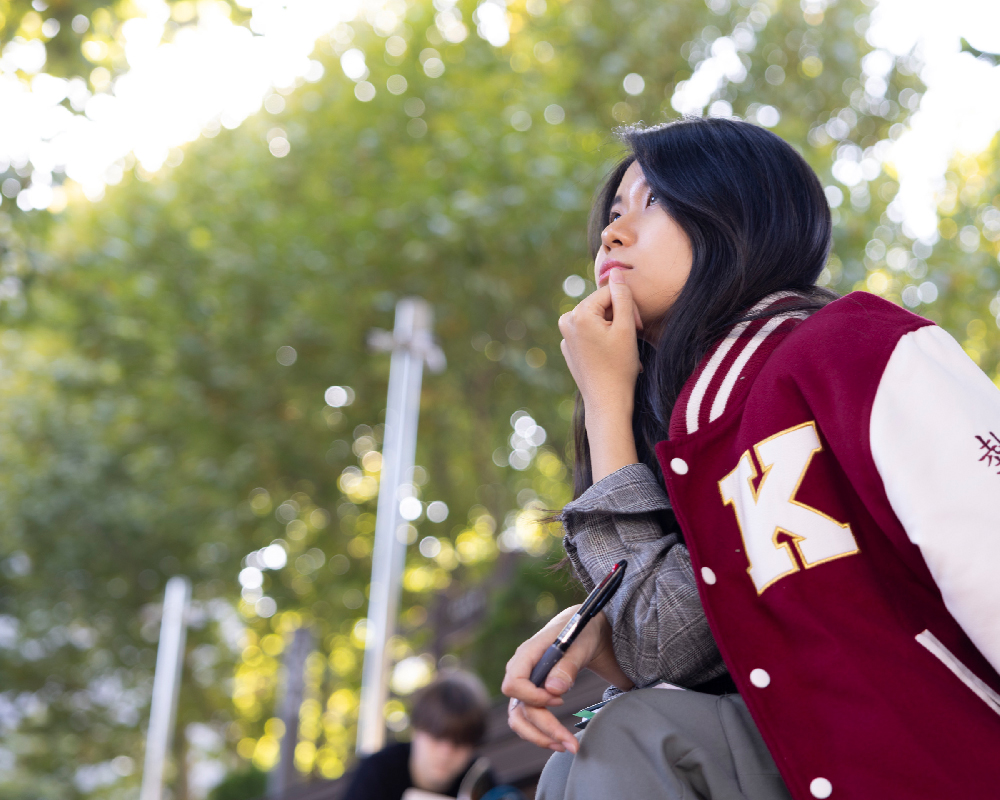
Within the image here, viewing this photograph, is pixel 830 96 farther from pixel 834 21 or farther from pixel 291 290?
pixel 291 290

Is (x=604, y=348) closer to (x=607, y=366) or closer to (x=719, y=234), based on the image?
(x=607, y=366)

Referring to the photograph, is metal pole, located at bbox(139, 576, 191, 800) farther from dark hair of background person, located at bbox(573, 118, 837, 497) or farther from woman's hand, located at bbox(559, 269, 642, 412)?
woman's hand, located at bbox(559, 269, 642, 412)

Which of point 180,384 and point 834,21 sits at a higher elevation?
point 834,21

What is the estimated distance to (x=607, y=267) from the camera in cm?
179

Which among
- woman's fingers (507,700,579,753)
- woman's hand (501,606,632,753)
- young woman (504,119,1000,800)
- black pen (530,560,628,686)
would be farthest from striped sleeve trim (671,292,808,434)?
woman's fingers (507,700,579,753)

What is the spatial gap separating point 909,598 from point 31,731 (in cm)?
2137

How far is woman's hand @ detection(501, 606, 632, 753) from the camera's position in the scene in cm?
136

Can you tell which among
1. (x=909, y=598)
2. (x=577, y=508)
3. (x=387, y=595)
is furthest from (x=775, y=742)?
(x=387, y=595)

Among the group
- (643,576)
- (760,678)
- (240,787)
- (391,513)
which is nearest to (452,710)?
(643,576)

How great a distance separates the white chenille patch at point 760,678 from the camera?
1.20 metres

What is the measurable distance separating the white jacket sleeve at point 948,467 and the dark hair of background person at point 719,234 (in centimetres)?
35

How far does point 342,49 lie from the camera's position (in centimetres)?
1370

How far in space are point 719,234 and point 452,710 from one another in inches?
120

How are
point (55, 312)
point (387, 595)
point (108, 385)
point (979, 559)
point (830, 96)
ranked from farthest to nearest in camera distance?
point (108, 385)
point (55, 312)
point (830, 96)
point (387, 595)
point (979, 559)
